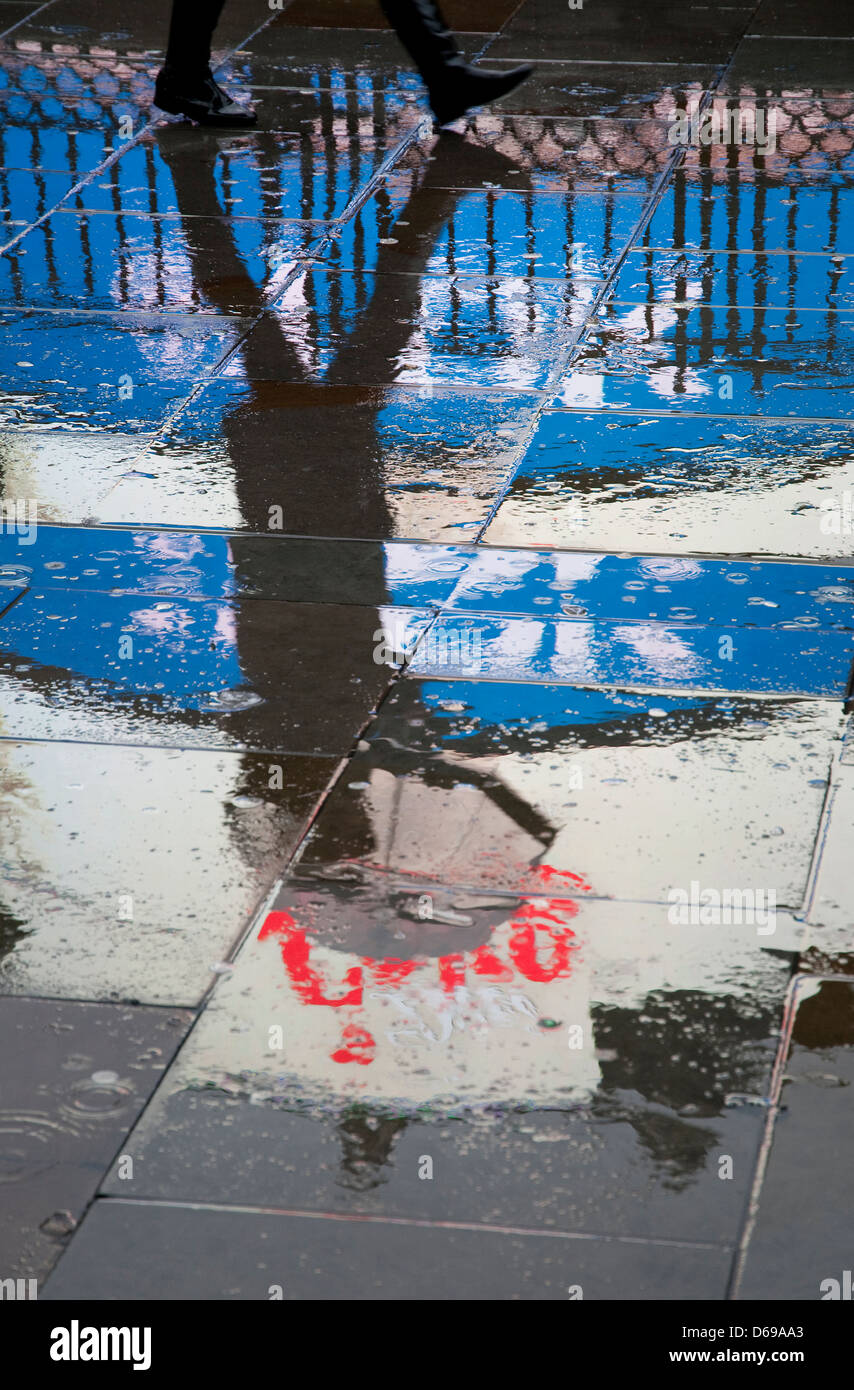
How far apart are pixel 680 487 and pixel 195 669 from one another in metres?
2.00

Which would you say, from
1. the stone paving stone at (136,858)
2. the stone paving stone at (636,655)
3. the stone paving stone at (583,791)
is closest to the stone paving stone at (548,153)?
the stone paving stone at (636,655)

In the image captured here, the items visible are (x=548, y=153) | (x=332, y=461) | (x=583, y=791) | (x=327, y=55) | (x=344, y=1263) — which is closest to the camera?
(x=344, y=1263)

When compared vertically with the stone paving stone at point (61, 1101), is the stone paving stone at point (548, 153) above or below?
above

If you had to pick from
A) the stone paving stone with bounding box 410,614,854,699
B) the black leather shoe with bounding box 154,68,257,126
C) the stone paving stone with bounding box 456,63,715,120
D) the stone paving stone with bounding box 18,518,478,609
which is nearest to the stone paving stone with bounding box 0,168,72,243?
the black leather shoe with bounding box 154,68,257,126

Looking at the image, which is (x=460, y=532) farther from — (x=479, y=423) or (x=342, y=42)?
(x=342, y=42)

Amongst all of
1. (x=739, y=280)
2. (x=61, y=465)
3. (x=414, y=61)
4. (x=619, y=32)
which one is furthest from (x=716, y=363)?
(x=619, y=32)

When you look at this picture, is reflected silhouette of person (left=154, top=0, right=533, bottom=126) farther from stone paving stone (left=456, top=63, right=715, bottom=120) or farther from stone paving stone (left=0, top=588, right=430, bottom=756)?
stone paving stone (left=0, top=588, right=430, bottom=756)

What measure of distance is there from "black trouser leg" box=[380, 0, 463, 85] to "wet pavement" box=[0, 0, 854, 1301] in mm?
489

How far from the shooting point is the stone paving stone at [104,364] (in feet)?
21.8

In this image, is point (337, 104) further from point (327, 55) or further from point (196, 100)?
point (327, 55)

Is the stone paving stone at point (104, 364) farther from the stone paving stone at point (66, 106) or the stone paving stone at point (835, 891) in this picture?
the stone paving stone at point (835, 891)

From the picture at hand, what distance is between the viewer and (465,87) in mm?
9070

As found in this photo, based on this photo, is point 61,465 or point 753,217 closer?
point 61,465

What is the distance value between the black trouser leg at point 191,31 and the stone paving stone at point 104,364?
2616 millimetres
